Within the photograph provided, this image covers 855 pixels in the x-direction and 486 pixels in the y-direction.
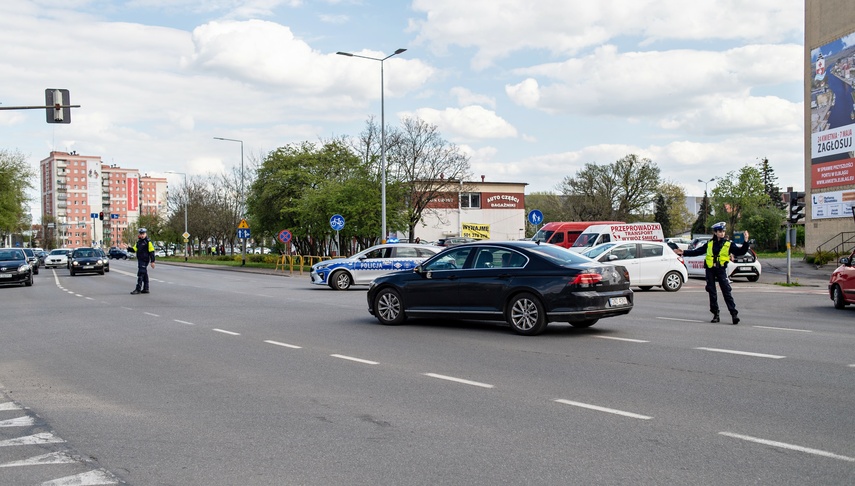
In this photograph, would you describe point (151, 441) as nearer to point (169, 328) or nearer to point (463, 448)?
point (463, 448)

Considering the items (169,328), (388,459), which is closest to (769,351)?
(388,459)

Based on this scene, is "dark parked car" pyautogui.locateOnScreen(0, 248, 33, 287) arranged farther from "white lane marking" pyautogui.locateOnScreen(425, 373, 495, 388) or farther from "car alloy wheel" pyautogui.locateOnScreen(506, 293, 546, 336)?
"white lane marking" pyautogui.locateOnScreen(425, 373, 495, 388)

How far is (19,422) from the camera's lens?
6.62 m

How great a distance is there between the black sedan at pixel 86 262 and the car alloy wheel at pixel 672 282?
29375 millimetres

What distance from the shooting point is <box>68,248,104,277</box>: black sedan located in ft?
129

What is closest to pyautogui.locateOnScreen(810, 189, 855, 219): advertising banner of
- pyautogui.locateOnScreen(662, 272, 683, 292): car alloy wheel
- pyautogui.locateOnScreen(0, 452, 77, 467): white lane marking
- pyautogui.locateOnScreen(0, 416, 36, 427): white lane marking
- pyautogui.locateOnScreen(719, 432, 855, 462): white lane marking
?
pyautogui.locateOnScreen(662, 272, 683, 292): car alloy wheel

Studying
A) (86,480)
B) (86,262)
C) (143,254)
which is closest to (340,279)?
(143,254)

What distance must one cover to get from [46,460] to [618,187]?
260 feet

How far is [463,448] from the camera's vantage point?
553 centimetres

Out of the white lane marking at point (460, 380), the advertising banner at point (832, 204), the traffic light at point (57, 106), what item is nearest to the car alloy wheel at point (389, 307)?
the white lane marking at point (460, 380)

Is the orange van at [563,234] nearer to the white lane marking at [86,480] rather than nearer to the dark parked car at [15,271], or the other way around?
the dark parked car at [15,271]

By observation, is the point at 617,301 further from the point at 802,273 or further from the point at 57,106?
the point at 802,273

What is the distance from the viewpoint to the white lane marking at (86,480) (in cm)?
488

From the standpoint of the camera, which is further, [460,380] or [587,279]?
[587,279]
